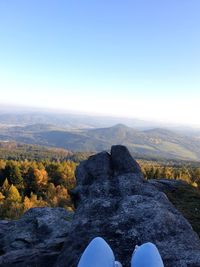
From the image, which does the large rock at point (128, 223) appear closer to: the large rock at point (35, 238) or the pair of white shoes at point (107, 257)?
the large rock at point (35, 238)

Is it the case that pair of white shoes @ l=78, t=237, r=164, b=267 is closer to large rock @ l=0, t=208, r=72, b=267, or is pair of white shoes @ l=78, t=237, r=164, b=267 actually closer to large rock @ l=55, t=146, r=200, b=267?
large rock @ l=55, t=146, r=200, b=267

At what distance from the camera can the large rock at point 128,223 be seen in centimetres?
1075

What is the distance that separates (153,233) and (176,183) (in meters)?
17.6

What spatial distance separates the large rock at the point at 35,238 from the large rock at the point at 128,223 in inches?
61.8

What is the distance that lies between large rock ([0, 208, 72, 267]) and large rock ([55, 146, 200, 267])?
157cm

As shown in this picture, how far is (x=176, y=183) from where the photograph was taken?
28.5 meters

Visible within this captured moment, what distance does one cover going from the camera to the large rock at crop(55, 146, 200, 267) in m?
10.8

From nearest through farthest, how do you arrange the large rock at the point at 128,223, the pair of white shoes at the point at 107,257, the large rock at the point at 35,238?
the pair of white shoes at the point at 107,257 < the large rock at the point at 128,223 < the large rock at the point at 35,238

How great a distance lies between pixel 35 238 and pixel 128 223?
8588 mm

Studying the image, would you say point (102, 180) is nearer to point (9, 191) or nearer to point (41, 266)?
point (41, 266)

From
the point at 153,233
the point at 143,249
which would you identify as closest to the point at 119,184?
the point at 153,233

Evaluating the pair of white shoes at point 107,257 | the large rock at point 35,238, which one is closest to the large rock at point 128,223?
the large rock at point 35,238

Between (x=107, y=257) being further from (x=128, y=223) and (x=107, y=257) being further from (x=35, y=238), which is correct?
(x=35, y=238)

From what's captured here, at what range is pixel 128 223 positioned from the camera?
12.0m
